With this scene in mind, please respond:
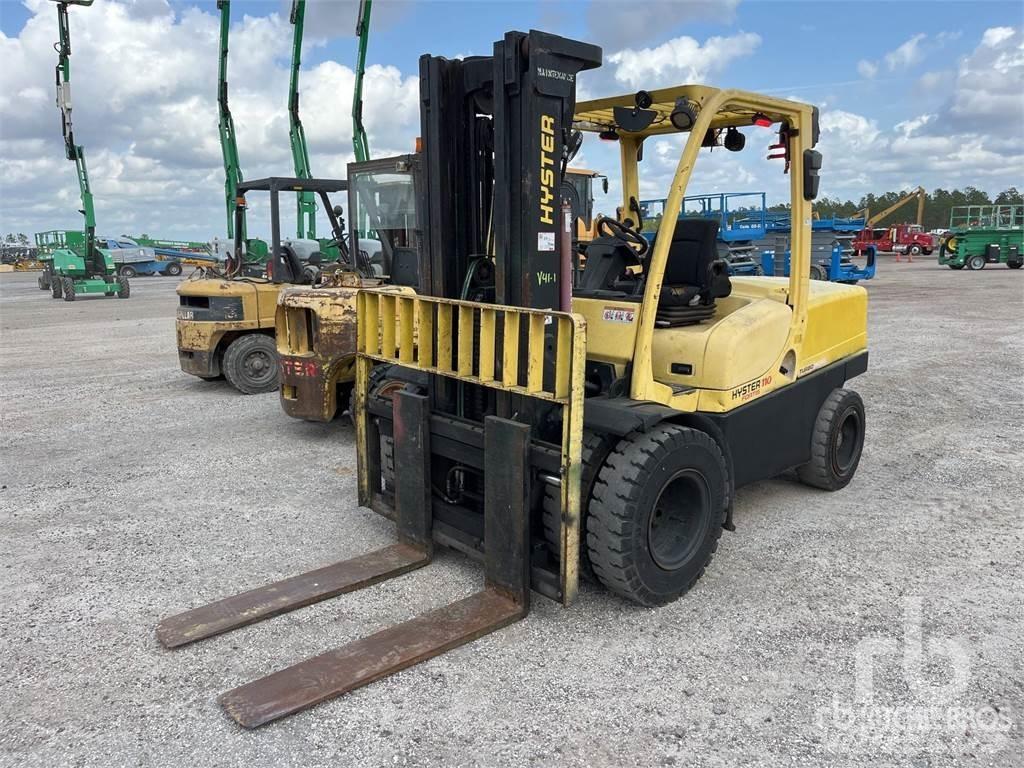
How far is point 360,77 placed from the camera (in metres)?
23.1

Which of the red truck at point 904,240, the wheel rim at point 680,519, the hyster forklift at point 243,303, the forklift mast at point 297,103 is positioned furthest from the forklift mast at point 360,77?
the red truck at point 904,240

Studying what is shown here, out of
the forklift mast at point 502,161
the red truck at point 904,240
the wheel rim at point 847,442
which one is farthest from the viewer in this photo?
the red truck at point 904,240

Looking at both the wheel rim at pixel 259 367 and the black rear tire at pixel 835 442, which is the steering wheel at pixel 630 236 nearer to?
the black rear tire at pixel 835 442

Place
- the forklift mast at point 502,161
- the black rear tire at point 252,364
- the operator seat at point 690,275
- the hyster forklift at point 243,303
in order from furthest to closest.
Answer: the black rear tire at point 252,364 → the hyster forklift at point 243,303 → the operator seat at point 690,275 → the forklift mast at point 502,161

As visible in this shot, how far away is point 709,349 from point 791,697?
183 centimetres

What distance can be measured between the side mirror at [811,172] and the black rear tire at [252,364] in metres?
6.41

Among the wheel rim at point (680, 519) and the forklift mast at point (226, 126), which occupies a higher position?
the forklift mast at point (226, 126)

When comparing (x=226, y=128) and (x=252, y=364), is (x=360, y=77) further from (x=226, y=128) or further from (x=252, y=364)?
(x=252, y=364)

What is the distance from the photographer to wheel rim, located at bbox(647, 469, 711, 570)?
3963 millimetres

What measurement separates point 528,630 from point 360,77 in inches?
884

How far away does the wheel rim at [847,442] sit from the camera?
561 cm

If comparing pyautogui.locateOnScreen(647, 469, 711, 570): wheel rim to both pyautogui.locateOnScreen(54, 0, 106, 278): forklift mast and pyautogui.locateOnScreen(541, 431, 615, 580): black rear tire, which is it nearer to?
pyautogui.locateOnScreen(541, 431, 615, 580): black rear tire

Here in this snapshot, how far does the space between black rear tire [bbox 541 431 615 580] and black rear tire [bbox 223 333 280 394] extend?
621 cm

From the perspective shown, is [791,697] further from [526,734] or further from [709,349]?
[709,349]
